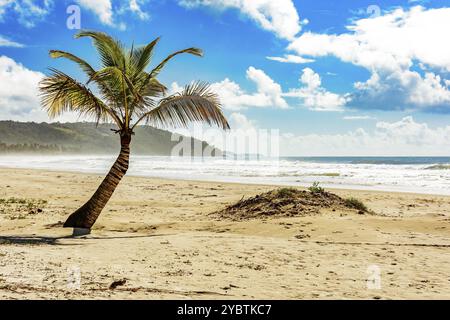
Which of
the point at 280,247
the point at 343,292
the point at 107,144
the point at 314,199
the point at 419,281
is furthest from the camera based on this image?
the point at 107,144

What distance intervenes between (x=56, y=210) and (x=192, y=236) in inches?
277

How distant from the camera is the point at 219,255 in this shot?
891 cm

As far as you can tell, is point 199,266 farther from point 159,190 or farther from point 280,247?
point 159,190

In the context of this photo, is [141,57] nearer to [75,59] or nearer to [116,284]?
[75,59]

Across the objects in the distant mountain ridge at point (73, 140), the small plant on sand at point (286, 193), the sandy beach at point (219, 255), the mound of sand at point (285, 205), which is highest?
the distant mountain ridge at point (73, 140)

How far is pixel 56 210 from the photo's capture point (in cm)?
1580

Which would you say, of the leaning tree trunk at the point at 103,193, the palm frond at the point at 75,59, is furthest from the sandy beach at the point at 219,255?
the palm frond at the point at 75,59

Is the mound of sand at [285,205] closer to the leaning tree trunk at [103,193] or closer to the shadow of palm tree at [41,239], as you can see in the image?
the shadow of palm tree at [41,239]

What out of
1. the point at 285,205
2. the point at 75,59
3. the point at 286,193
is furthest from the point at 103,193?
the point at 286,193

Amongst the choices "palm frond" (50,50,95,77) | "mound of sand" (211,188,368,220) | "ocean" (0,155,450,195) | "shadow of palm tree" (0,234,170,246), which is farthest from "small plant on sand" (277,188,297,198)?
"ocean" (0,155,450,195)

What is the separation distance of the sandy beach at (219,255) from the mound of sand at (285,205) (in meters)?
0.52

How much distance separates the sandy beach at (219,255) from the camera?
6.32m
